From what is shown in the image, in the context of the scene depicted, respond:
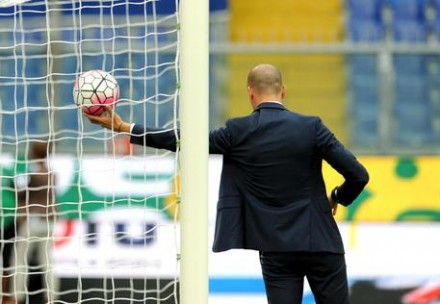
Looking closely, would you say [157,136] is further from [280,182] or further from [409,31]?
[409,31]

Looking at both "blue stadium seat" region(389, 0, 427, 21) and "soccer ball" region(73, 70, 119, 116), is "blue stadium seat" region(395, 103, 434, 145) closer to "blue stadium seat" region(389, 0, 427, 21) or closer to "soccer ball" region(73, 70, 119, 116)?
"blue stadium seat" region(389, 0, 427, 21)

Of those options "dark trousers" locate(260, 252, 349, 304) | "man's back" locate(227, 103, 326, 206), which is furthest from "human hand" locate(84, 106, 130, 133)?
"dark trousers" locate(260, 252, 349, 304)

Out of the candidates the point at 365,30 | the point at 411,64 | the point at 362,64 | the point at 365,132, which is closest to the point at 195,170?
the point at 365,132

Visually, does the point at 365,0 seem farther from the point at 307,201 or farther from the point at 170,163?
the point at 307,201

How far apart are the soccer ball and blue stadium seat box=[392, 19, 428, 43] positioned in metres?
5.18

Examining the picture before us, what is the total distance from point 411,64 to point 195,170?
5213 millimetres

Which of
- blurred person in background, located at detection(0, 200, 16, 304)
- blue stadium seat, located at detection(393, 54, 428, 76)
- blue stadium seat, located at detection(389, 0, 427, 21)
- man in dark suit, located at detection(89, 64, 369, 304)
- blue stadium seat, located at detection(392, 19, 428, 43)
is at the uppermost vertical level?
blue stadium seat, located at detection(389, 0, 427, 21)

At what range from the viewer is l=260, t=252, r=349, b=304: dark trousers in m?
4.43

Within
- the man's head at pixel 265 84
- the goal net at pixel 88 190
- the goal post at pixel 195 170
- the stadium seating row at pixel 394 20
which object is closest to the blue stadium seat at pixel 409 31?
the stadium seating row at pixel 394 20

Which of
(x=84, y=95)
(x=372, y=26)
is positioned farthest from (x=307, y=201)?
(x=372, y=26)

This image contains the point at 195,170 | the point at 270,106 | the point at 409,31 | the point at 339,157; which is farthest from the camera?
the point at 409,31

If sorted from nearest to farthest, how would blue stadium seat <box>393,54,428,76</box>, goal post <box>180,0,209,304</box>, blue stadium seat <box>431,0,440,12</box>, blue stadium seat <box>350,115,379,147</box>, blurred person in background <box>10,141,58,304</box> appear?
goal post <box>180,0,209,304</box> < blurred person in background <box>10,141,58,304</box> < blue stadium seat <box>350,115,379,147</box> < blue stadium seat <box>393,54,428,76</box> < blue stadium seat <box>431,0,440,12</box>

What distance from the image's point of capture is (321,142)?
4.37 m

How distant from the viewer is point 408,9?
374 inches
